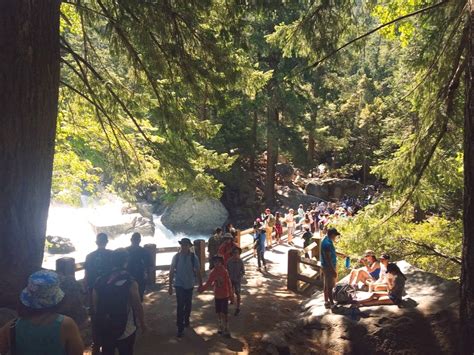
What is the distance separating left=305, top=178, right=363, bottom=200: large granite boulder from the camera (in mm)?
35250

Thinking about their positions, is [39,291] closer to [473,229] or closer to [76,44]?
[473,229]

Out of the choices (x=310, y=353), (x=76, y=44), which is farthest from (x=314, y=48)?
(x=76, y=44)

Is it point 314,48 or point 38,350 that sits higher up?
point 314,48

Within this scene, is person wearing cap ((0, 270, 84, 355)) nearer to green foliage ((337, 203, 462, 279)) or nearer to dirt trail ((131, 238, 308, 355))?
dirt trail ((131, 238, 308, 355))

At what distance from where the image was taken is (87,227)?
2355 cm

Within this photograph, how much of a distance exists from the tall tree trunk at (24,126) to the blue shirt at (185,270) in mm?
2151

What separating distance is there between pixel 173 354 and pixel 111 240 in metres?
16.8

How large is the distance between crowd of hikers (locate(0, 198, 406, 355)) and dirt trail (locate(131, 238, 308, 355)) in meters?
0.26

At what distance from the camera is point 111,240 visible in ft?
71.8

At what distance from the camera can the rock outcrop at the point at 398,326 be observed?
5707 millimetres

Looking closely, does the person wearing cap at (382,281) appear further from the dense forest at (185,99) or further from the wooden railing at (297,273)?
the wooden railing at (297,273)

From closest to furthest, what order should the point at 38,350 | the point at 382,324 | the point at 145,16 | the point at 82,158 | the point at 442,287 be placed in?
the point at 38,350 < the point at 382,324 < the point at 442,287 < the point at 145,16 < the point at 82,158

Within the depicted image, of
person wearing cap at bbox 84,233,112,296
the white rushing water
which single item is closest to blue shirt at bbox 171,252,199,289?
person wearing cap at bbox 84,233,112,296

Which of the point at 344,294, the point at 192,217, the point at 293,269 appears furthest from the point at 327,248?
the point at 192,217
